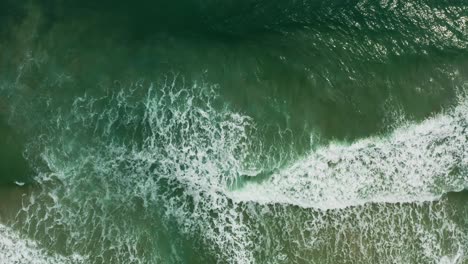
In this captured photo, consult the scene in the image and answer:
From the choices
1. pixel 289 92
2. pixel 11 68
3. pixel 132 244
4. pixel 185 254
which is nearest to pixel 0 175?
pixel 11 68

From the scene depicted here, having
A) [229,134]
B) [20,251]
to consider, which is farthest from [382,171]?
[20,251]

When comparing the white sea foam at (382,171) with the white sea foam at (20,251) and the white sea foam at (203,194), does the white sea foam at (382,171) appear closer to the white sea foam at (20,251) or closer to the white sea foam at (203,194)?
the white sea foam at (203,194)

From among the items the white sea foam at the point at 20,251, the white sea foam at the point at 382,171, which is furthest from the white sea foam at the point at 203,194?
the white sea foam at the point at 20,251

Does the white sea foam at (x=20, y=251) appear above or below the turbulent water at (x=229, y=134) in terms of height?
below

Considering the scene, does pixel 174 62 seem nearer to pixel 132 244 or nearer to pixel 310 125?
pixel 310 125

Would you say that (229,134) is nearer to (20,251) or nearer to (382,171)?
(382,171)

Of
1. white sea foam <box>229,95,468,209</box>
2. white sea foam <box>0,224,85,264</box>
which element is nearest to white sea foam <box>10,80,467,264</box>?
white sea foam <box>229,95,468,209</box>

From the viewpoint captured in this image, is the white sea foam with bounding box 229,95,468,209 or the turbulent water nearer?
the turbulent water

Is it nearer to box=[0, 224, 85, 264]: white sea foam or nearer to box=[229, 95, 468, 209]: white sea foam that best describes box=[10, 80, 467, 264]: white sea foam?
box=[229, 95, 468, 209]: white sea foam
